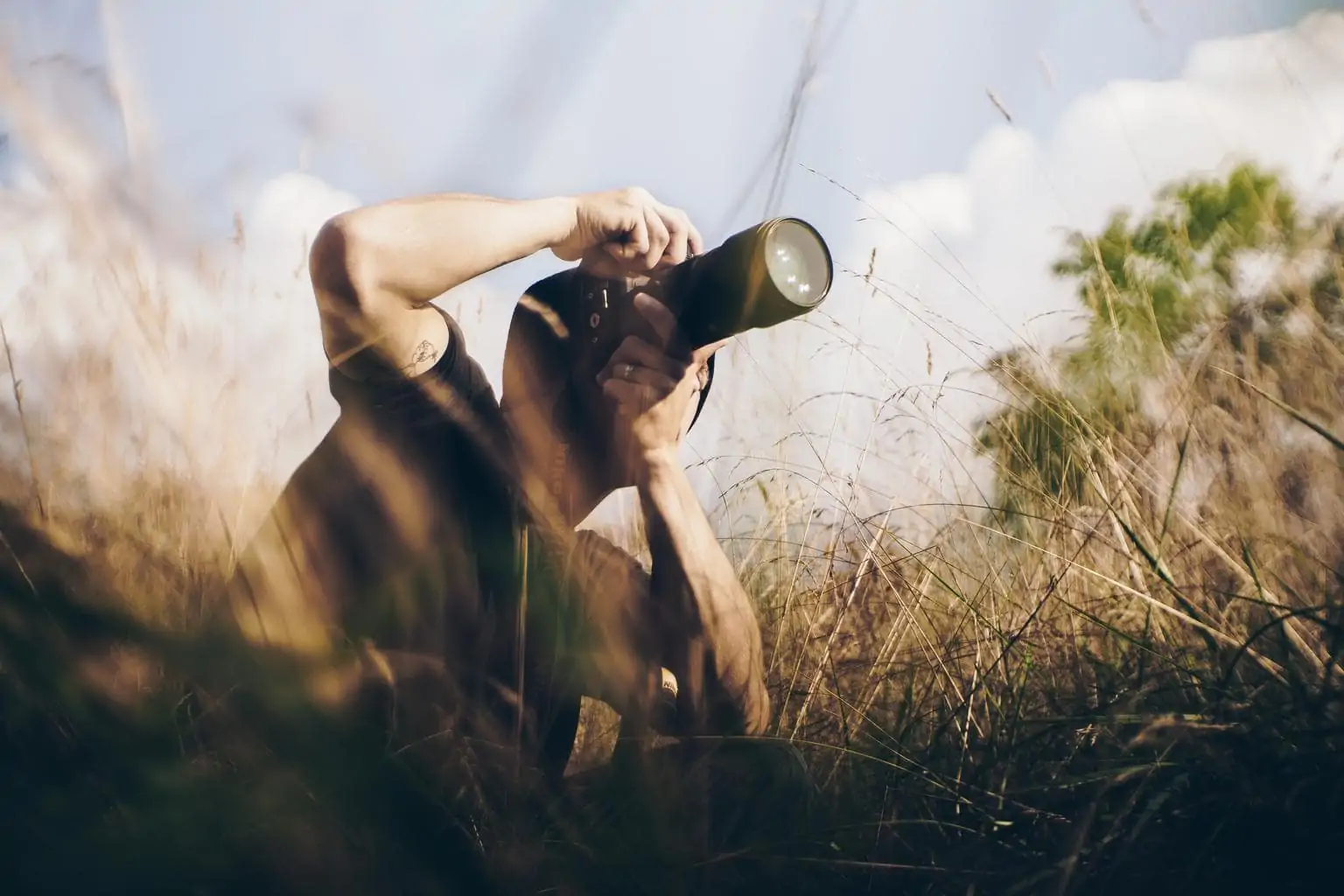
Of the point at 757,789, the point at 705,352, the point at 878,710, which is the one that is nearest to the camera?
the point at 757,789

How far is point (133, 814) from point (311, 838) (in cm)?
11

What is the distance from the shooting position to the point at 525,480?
3.95 feet

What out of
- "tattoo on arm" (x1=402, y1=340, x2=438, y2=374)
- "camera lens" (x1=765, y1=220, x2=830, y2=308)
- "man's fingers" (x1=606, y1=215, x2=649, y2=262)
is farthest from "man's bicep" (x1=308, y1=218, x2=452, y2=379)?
"camera lens" (x1=765, y1=220, x2=830, y2=308)

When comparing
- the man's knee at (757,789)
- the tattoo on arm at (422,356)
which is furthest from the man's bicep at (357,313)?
the man's knee at (757,789)

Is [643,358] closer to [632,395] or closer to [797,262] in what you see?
[632,395]

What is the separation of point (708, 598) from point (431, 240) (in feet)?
1.74

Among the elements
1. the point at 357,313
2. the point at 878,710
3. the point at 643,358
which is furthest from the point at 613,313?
the point at 878,710

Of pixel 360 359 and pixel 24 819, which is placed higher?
pixel 360 359

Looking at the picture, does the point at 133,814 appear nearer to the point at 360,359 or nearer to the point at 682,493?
the point at 360,359

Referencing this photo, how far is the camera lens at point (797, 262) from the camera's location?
1.00 meters

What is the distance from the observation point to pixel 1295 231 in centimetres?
105

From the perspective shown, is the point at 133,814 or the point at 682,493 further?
the point at 682,493

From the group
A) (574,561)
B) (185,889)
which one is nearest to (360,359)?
(574,561)

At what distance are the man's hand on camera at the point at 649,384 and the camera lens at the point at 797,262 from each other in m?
0.18
